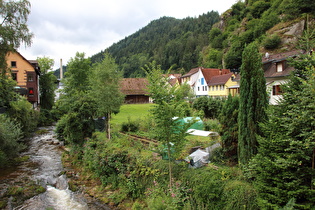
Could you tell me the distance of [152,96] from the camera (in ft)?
30.9

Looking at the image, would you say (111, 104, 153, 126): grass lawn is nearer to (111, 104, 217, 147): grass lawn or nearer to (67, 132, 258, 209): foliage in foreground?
(111, 104, 217, 147): grass lawn

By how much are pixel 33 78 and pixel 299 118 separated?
4123 cm

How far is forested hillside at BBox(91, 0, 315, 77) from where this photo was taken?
50.0 m

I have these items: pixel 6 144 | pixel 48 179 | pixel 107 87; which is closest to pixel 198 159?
pixel 107 87

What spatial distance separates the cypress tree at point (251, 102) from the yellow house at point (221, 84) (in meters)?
31.2

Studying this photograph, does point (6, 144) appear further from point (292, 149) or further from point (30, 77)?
point (30, 77)

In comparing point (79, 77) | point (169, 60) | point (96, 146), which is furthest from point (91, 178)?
point (169, 60)

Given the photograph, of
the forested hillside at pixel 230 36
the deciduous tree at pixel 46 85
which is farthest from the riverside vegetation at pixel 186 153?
the deciduous tree at pixel 46 85

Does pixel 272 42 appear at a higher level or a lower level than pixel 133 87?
higher

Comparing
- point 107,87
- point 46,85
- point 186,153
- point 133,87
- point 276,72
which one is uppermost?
point 46,85

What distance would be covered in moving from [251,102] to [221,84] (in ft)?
115

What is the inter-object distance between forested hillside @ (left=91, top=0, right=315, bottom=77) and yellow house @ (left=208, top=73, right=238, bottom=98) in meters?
10.2

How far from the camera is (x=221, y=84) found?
42969 millimetres

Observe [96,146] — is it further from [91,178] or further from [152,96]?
[152,96]
